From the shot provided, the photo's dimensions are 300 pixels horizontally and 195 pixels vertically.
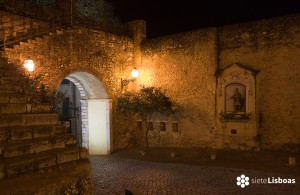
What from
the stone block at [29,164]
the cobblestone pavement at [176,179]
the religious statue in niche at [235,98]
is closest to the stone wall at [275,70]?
the religious statue in niche at [235,98]

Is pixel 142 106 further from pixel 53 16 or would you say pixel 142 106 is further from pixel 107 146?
pixel 53 16

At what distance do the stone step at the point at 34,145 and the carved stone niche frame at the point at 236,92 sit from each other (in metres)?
8.18

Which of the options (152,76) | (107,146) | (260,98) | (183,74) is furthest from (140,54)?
(260,98)

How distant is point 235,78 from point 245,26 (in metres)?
2.10

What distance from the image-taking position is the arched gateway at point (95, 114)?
13.2m

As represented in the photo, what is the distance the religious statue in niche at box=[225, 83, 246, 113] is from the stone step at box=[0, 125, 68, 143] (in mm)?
8215

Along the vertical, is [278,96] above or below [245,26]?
below

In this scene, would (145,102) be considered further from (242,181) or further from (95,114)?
(242,181)

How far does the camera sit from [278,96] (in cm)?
1077

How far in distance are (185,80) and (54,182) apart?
9973mm

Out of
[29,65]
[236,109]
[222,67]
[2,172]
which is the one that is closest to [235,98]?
[236,109]

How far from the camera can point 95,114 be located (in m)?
13.5

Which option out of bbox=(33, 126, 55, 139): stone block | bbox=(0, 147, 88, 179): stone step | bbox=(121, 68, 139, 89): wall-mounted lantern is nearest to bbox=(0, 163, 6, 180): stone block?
bbox=(0, 147, 88, 179): stone step

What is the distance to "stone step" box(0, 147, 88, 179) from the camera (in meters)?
3.57
